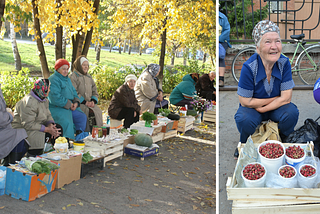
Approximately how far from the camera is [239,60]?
6141 mm

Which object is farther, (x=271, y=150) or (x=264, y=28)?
(x=264, y=28)

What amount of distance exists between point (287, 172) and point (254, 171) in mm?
241

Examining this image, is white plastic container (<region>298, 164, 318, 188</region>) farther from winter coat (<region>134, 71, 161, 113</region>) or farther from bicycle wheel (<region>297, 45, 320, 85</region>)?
winter coat (<region>134, 71, 161, 113</region>)

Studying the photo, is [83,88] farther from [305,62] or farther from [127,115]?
[305,62]

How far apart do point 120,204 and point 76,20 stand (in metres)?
4.90

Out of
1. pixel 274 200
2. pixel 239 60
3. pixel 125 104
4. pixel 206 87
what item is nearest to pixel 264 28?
pixel 274 200

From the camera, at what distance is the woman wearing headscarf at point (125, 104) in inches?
242

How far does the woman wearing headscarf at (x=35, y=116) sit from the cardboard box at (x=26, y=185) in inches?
27.8

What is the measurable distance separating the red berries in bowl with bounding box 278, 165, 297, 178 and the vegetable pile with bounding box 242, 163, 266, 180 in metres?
0.13

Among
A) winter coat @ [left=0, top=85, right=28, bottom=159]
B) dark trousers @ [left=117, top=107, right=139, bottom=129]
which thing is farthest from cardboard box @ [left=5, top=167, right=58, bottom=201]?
dark trousers @ [left=117, top=107, right=139, bottom=129]

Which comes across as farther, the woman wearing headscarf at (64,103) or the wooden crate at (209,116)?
the wooden crate at (209,116)

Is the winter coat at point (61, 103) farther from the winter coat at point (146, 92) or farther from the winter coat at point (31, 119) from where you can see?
the winter coat at point (146, 92)

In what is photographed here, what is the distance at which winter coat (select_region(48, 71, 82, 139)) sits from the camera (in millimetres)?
4809

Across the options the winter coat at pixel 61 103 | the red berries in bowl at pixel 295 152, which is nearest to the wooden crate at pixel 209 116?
the winter coat at pixel 61 103
